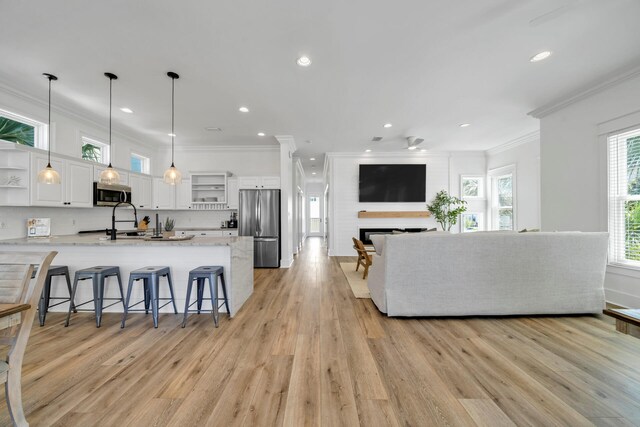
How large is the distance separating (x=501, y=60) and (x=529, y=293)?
271 centimetres

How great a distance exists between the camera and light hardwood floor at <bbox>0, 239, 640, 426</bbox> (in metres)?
1.44

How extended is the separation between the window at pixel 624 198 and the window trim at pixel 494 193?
2771 millimetres

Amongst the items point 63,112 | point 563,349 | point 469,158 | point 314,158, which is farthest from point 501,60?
point 63,112

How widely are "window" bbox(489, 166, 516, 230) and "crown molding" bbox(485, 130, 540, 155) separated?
A: 1.69 feet

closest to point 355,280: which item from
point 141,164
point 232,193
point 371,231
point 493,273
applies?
point 493,273

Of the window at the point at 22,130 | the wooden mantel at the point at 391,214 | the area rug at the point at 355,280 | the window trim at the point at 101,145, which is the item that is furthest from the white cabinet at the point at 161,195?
the wooden mantel at the point at 391,214

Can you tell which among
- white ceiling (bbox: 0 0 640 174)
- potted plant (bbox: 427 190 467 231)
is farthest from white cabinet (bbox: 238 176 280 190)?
potted plant (bbox: 427 190 467 231)

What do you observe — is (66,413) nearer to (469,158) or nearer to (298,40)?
(298,40)

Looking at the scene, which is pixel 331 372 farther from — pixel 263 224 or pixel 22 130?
pixel 22 130

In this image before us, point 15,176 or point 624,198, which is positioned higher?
point 15,176

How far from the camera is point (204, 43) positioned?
96.8 inches

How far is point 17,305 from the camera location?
114 cm

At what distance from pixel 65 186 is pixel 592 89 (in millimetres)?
7965

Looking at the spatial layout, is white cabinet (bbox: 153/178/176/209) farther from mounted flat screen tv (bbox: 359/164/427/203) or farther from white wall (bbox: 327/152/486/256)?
mounted flat screen tv (bbox: 359/164/427/203)
